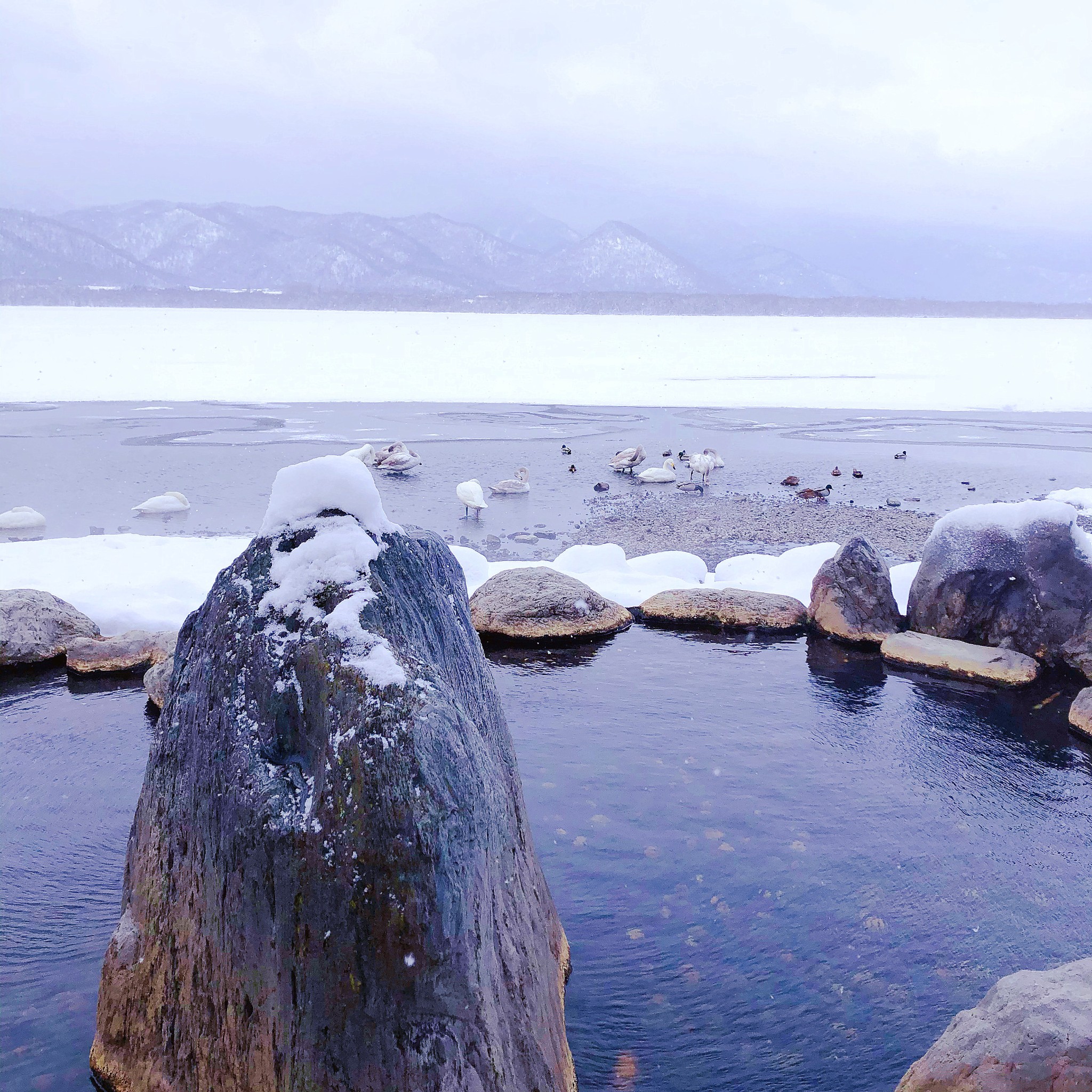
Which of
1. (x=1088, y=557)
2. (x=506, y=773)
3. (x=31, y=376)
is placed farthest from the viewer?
(x=31, y=376)

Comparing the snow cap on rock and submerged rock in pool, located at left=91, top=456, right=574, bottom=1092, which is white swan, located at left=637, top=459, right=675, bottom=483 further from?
the snow cap on rock

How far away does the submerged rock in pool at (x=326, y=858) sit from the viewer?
2652 millimetres

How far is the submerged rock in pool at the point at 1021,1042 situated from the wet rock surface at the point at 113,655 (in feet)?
20.5

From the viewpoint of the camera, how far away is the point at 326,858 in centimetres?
270

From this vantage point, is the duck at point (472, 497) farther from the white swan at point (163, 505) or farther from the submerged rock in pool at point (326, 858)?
the submerged rock in pool at point (326, 858)

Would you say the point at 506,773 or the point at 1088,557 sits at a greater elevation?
the point at 1088,557

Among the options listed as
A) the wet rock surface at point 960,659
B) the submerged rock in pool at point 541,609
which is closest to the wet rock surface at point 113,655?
the submerged rock in pool at point 541,609

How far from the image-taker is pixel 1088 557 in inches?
317

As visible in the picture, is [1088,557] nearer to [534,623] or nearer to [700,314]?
[534,623]

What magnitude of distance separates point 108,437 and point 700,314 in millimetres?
66620

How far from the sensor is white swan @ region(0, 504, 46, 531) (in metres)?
12.0

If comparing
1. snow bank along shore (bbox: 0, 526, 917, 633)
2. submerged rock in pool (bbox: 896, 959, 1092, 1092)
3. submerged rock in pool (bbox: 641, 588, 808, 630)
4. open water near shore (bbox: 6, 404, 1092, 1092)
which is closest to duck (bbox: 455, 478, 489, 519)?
snow bank along shore (bbox: 0, 526, 917, 633)

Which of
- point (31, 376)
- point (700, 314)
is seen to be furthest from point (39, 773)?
point (700, 314)

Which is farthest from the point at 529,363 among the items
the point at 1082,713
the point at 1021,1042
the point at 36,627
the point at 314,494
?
the point at 1021,1042
